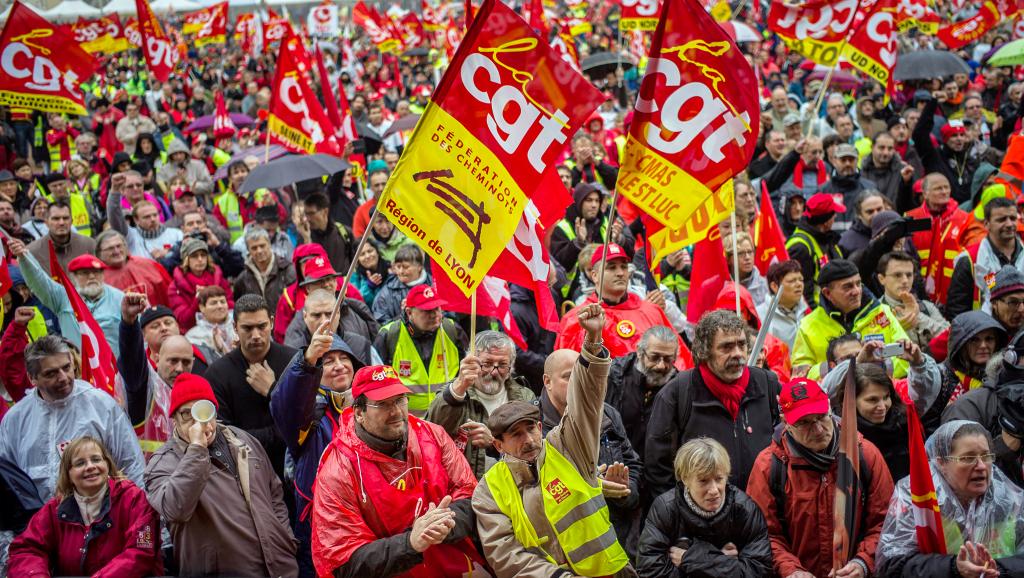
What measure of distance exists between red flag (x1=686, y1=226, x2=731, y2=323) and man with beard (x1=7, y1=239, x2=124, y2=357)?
4.29 metres

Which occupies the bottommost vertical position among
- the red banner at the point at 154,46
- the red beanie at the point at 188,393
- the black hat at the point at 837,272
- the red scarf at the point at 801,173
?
the red banner at the point at 154,46

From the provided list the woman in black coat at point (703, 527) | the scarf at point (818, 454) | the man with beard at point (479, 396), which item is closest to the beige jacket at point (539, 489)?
the woman in black coat at point (703, 527)

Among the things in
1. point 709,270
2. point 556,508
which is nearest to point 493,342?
point 556,508

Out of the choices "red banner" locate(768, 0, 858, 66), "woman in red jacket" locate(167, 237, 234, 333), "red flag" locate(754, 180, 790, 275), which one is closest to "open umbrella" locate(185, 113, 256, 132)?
"woman in red jacket" locate(167, 237, 234, 333)

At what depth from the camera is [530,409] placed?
4.75 meters

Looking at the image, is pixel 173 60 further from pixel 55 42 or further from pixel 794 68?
pixel 794 68

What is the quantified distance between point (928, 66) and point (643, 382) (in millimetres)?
11152

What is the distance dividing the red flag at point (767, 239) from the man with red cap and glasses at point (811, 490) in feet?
11.9

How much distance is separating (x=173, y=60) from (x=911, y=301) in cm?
1483

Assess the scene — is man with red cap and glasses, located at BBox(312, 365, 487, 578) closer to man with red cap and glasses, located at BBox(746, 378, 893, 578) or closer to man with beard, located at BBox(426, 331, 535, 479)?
man with beard, located at BBox(426, 331, 535, 479)

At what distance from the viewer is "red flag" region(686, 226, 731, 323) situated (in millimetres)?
7746

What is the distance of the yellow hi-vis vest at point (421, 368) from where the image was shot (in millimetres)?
6906

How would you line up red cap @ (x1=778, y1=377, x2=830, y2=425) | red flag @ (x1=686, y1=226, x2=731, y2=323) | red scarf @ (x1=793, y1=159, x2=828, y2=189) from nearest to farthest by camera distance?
red cap @ (x1=778, y1=377, x2=830, y2=425)
red flag @ (x1=686, y1=226, x2=731, y2=323)
red scarf @ (x1=793, y1=159, x2=828, y2=189)

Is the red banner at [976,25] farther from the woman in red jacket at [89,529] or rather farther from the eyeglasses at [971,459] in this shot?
the woman in red jacket at [89,529]
